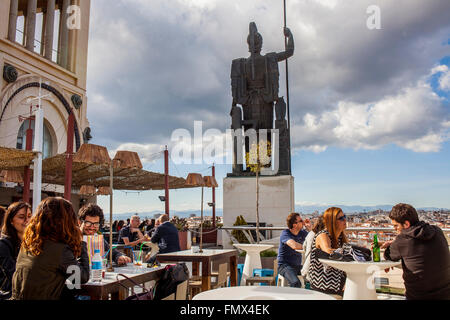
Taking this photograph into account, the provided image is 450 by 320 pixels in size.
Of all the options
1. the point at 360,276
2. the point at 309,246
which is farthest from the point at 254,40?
the point at 360,276

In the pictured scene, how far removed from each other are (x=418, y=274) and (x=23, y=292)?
2.82 metres

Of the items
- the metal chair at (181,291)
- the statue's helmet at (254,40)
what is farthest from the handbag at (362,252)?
the statue's helmet at (254,40)

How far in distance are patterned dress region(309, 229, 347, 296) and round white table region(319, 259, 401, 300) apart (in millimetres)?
380

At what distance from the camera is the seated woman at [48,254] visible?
233cm

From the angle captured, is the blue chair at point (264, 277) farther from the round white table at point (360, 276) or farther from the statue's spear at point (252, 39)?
the statue's spear at point (252, 39)

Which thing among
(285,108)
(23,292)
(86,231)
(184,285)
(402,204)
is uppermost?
(285,108)

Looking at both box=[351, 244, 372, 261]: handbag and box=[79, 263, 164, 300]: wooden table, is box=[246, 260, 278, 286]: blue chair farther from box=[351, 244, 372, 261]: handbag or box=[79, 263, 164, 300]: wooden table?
box=[79, 263, 164, 300]: wooden table

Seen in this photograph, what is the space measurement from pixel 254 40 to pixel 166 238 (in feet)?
26.0

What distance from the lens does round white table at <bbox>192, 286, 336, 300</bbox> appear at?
257 centimetres

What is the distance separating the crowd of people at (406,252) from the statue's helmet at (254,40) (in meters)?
8.97

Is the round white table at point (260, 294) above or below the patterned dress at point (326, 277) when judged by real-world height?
above

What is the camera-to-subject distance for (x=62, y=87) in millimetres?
17594

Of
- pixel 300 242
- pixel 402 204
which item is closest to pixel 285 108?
pixel 300 242
